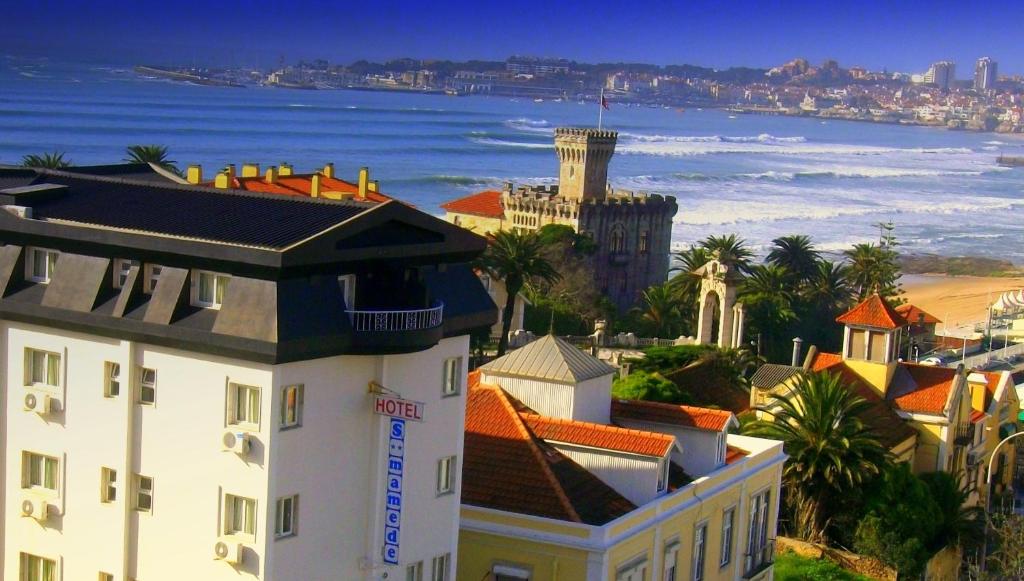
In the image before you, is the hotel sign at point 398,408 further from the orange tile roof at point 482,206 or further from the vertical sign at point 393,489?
the orange tile roof at point 482,206

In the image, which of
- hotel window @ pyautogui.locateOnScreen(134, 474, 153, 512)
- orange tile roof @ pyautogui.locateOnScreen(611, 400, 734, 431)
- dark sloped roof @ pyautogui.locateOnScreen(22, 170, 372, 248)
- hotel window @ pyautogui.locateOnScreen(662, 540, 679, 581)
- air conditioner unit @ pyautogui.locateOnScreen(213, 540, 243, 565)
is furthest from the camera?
orange tile roof @ pyautogui.locateOnScreen(611, 400, 734, 431)

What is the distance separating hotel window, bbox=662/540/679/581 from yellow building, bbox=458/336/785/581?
0.04 metres

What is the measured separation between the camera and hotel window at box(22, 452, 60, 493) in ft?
79.7

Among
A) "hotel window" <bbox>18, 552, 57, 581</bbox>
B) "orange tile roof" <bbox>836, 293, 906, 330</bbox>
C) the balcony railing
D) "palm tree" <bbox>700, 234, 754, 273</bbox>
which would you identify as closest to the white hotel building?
"hotel window" <bbox>18, 552, 57, 581</bbox>

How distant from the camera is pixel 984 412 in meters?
50.2

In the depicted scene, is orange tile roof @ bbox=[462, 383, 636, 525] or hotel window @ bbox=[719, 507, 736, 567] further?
hotel window @ bbox=[719, 507, 736, 567]

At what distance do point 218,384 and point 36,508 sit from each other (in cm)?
360

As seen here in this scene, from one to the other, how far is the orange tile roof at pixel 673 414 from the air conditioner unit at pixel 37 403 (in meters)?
12.1

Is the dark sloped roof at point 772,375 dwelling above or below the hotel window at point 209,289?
below

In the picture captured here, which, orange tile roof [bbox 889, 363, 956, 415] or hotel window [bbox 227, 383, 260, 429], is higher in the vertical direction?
hotel window [bbox 227, 383, 260, 429]

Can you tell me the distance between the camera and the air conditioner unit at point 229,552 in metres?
22.4

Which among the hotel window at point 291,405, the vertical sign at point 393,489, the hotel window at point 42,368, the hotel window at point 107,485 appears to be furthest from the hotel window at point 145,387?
the vertical sign at point 393,489

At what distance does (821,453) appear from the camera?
131 feet

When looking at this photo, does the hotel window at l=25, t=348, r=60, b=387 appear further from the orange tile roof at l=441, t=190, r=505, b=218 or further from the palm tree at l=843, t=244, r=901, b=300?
the orange tile roof at l=441, t=190, r=505, b=218
